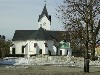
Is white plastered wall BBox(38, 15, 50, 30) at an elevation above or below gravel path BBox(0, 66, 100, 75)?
above

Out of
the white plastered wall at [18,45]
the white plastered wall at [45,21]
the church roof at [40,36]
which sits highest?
the white plastered wall at [45,21]

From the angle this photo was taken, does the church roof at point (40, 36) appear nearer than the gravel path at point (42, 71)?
No

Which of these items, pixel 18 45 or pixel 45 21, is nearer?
pixel 18 45

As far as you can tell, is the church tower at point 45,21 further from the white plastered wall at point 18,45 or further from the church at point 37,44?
the white plastered wall at point 18,45

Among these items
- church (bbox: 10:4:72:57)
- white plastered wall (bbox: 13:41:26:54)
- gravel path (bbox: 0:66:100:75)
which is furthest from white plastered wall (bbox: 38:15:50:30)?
gravel path (bbox: 0:66:100:75)

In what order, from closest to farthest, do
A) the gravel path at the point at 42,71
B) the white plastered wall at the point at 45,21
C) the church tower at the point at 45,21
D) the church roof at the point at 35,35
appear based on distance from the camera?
1. the gravel path at the point at 42,71
2. the church roof at the point at 35,35
3. the church tower at the point at 45,21
4. the white plastered wall at the point at 45,21

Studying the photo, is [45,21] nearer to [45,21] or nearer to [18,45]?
[45,21]

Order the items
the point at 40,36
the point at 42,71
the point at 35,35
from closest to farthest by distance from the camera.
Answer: the point at 42,71, the point at 40,36, the point at 35,35

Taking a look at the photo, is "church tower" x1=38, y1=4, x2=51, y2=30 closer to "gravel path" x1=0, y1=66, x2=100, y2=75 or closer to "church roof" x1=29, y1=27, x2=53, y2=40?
"church roof" x1=29, y1=27, x2=53, y2=40

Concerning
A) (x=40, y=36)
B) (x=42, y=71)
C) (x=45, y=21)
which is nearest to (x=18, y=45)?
(x=40, y=36)

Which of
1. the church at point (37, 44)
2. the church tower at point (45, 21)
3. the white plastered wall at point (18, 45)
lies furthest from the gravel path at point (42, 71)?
the church tower at point (45, 21)

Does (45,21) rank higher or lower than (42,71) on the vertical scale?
higher

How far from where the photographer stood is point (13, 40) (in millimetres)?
104562

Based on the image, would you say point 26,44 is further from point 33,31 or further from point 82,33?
point 82,33
